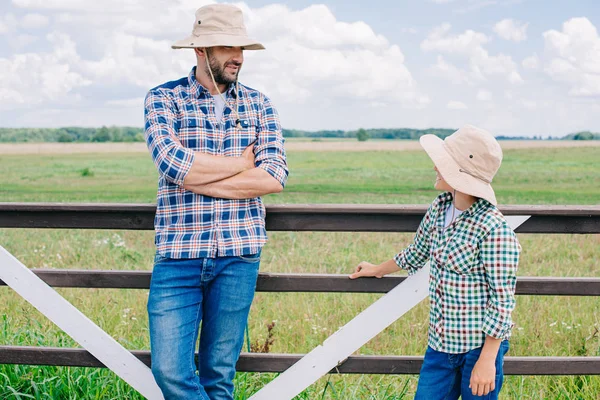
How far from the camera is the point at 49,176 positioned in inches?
1267

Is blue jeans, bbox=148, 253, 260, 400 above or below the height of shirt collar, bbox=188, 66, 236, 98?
below

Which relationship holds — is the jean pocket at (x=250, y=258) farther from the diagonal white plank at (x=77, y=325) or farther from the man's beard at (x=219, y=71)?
the diagonal white plank at (x=77, y=325)

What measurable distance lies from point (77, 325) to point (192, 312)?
0.83 m

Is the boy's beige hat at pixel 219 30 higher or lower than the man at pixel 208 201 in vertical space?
higher

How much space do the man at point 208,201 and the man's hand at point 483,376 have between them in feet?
3.61

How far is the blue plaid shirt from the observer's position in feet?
10.1

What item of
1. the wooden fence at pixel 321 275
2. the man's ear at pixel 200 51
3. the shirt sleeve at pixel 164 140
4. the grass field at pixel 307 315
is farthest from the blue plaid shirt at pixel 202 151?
the grass field at pixel 307 315

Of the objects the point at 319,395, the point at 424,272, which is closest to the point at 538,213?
the point at 424,272

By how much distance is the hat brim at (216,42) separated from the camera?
318 centimetres

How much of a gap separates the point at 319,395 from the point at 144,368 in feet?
3.52

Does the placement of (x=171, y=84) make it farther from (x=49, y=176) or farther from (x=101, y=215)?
(x=49, y=176)

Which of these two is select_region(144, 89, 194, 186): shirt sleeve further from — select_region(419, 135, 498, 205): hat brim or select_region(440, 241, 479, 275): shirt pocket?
select_region(440, 241, 479, 275): shirt pocket

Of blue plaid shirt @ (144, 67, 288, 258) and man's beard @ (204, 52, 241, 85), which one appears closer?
blue plaid shirt @ (144, 67, 288, 258)

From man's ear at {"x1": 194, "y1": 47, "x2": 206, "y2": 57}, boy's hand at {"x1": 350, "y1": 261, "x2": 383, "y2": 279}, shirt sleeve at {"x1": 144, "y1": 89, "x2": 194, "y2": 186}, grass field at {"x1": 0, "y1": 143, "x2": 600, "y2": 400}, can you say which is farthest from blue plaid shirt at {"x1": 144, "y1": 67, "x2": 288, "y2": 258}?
grass field at {"x1": 0, "y1": 143, "x2": 600, "y2": 400}
